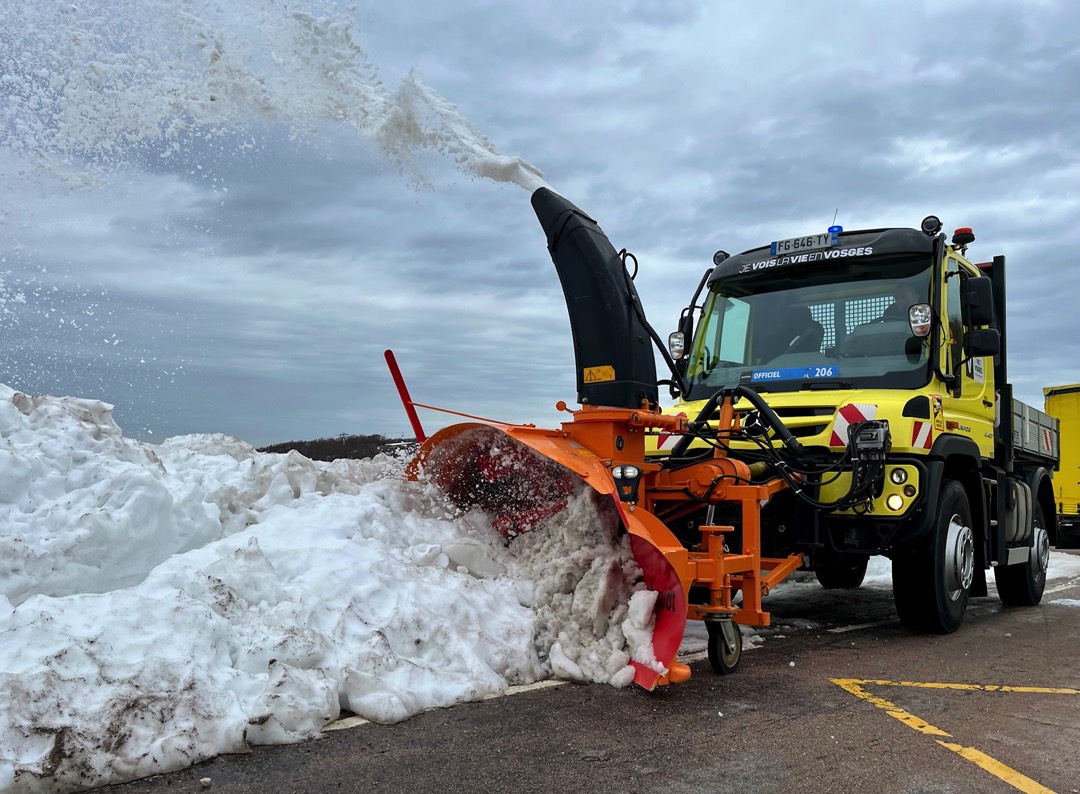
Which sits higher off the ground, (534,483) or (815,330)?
(815,330)

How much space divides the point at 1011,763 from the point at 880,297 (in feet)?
12.1

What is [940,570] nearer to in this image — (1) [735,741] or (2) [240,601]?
(1) [735,741]

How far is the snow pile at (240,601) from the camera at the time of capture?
3.32 m

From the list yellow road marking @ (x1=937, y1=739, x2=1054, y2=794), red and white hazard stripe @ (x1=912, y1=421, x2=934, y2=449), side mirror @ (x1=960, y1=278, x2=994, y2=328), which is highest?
side mirror @ (x1=960, y1=278, x2=994, y2=328)

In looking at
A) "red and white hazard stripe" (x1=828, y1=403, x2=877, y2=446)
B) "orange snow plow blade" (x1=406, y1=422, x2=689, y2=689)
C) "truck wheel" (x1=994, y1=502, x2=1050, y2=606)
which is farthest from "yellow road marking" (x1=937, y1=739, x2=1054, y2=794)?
"truck wheel" (x1=994, y1=502, x2=1050, y2=606)

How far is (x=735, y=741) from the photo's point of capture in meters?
3.80

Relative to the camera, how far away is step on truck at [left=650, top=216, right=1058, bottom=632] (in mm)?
5703

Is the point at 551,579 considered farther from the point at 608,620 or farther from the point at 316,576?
the point at 316,576

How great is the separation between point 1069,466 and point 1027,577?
420 inches

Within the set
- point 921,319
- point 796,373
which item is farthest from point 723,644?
point 921,319

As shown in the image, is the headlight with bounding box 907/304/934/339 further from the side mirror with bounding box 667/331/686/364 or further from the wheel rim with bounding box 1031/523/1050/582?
the wheel rim with bounding box 1031/523/1050/582

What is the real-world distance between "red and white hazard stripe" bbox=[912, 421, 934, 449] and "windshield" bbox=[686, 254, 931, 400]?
39 centimetres

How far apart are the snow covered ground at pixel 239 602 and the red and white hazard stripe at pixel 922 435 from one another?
5.67ft

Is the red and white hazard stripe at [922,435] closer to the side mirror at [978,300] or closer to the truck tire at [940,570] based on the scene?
the truck tire at [940,570]
